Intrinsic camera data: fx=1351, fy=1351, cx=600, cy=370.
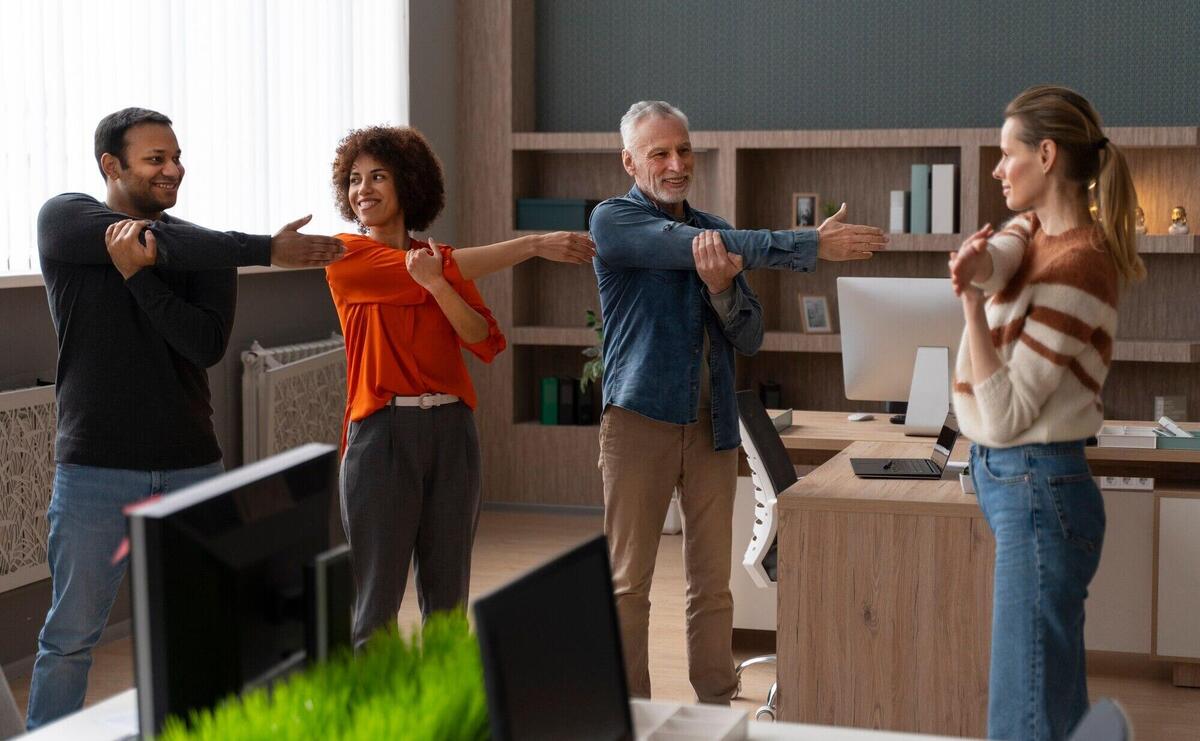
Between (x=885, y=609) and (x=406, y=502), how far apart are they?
3.61 ft

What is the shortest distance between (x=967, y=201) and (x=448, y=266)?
3625mm

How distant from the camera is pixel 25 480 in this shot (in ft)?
12.6

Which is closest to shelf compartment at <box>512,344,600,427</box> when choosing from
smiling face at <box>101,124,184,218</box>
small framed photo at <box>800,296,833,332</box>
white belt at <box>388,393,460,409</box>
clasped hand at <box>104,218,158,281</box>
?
small framed photo at <box>800,296,833,332</box>

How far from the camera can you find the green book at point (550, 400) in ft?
22.0

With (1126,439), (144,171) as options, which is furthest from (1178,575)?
(144,171)

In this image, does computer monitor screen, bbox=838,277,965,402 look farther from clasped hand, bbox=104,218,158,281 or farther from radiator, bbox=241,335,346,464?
clasped hand, bbox=104,218,158,281

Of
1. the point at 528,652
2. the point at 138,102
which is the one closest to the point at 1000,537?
the point at 528,652

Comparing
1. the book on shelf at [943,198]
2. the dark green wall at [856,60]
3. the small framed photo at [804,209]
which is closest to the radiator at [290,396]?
the dark green wall at [856,60]

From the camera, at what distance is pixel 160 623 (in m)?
1.26

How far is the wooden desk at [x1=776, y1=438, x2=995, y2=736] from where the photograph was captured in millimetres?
2998

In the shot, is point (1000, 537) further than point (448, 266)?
No

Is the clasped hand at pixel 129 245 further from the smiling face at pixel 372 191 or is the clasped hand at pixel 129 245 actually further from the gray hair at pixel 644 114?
the gray hair at pixel 644 114

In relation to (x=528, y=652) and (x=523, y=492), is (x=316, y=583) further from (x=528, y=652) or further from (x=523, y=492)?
(x=523, y=492)

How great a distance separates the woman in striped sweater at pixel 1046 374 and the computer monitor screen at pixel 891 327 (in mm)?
1906
